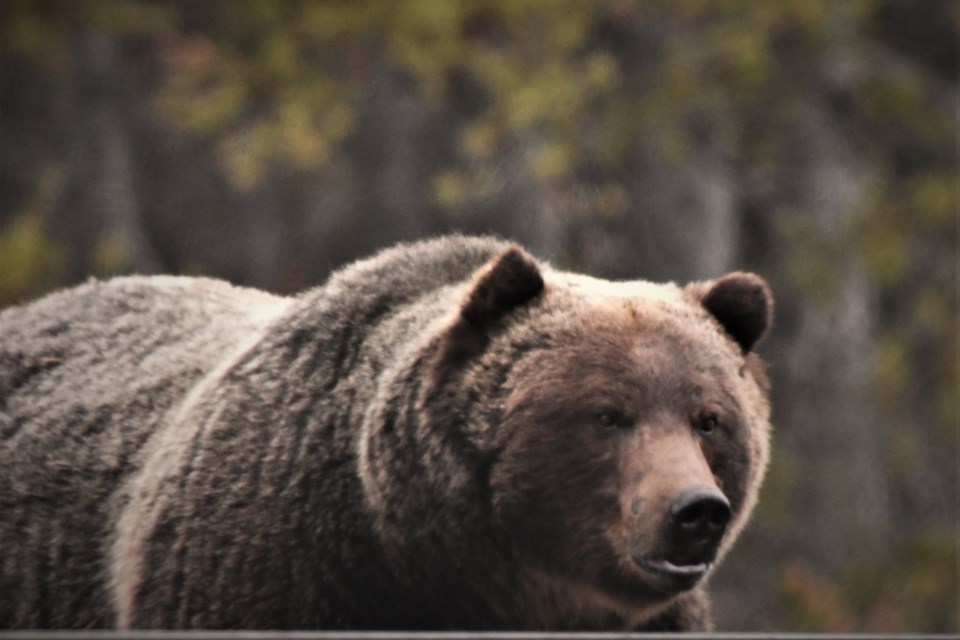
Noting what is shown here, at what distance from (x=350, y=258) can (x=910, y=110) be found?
22.8 feet

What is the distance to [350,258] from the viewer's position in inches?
550

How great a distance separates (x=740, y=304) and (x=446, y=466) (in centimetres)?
118

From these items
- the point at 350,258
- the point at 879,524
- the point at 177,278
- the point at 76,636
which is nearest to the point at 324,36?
the point at 350,258

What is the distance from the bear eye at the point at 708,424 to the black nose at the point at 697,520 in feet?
1.31

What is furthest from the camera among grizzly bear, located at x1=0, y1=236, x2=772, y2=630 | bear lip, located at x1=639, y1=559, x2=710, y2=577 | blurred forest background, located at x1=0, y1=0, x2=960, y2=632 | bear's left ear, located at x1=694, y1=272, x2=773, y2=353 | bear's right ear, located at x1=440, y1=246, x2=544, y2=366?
blurred forest background, located at x1=0, y1=0, x2=960, y2=632

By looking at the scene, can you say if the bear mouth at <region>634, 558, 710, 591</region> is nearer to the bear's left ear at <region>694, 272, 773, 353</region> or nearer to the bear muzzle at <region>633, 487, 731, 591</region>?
the bear muzzle at <region>633, 487, 731, 591</region>

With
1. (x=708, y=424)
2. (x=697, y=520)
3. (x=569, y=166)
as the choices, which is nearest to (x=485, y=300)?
(x=708, y=424)

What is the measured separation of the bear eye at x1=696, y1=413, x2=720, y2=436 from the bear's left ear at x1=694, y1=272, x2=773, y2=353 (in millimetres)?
552

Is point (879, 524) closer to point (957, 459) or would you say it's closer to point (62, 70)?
point (957, 459)

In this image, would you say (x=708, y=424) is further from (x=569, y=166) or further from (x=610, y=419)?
(x=569, y=166)

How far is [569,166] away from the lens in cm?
1420

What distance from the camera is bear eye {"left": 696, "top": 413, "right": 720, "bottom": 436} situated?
4.76m

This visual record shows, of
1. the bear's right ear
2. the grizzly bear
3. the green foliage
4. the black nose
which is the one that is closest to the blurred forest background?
the green foliage

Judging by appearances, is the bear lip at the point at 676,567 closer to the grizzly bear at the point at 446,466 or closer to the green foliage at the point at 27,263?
the grizzly bear at the point at 446,466
